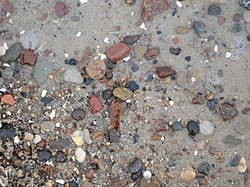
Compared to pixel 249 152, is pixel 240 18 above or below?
above

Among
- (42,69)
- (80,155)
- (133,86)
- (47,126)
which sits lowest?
(80,155)

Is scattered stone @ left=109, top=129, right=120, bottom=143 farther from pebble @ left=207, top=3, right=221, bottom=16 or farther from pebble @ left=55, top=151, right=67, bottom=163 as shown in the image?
pebble @ left=207, top=3, right=221, bottom=16

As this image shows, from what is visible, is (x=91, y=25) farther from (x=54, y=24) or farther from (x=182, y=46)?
(x=182, y=46)

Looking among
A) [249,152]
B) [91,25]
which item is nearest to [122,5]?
[91,25]

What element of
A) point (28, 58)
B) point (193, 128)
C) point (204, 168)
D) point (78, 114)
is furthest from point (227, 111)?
point (28, 58)

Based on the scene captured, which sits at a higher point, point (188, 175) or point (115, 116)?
point (115, 116)

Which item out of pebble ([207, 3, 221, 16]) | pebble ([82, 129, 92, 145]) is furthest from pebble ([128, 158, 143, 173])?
pebble ([207, 3, 221, 16])

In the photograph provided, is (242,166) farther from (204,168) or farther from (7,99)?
(7,99)
